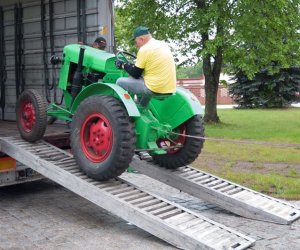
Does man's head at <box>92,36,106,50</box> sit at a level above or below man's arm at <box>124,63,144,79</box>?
above

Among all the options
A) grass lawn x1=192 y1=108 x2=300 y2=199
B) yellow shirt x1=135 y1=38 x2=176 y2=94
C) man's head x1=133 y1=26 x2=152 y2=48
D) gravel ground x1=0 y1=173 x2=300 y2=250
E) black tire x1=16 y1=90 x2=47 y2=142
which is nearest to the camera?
gravel ground x1=0 y1=173 x2=300 y2=250

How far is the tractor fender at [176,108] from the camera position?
6105 millimetres

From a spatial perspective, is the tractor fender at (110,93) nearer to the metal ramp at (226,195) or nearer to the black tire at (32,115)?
the black tire at (32,115)

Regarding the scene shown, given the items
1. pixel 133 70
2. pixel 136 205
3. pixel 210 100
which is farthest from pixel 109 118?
pixel 210 100

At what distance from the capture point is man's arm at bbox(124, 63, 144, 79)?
561 centimetres

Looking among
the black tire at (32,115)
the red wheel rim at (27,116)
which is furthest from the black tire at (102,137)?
the red wheel rim at (27,116)

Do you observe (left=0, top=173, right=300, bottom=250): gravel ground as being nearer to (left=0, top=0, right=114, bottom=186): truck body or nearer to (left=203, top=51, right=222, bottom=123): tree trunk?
(left=0, top=0, right=114, bottom=186): truck body

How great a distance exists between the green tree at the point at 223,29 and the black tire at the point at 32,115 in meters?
10.7

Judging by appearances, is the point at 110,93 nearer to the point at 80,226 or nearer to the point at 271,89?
the point at 80,226

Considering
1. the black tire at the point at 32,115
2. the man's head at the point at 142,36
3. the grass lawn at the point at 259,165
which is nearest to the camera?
the man's head at the point at 142,36

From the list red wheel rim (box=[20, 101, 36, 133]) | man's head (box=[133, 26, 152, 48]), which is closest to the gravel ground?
red wheel rim (box=[20, 101, 36, 133])

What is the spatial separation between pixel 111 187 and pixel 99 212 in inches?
29.1

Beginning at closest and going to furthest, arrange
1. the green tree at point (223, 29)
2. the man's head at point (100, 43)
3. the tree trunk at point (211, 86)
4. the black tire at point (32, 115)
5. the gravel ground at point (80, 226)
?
the gravel ground at point (80, 226)
the black tire at point (32, 115)
the man's head at point (100, 43)
the green tree at point (223, 29)
the tree trunk at point (211, 86)

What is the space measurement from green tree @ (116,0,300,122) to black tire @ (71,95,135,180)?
1123 cm
